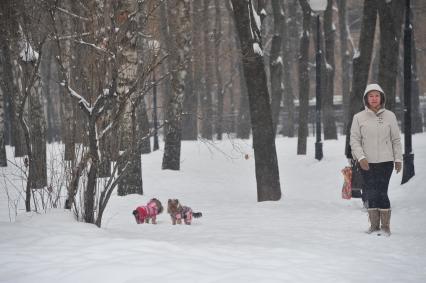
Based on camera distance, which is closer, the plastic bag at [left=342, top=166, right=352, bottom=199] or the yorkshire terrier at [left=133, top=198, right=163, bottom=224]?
the yorkshire terrier at [left=133, top=198, right=163, bottom=224]

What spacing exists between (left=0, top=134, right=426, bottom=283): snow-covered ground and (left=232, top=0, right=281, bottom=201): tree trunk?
592mm

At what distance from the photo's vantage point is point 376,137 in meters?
7.14

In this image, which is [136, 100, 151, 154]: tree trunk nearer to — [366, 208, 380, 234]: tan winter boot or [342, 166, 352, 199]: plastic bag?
[366, 208, 380, 234]: tan winter boot

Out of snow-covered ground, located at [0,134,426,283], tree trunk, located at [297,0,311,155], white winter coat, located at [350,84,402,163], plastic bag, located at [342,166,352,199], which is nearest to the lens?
snow-covered ground, located at [0,134,426,283]

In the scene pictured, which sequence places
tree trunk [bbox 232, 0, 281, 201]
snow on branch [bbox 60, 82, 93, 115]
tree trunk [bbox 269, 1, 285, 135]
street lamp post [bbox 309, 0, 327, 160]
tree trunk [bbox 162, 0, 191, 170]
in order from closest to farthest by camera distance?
snow on branch [bbox 60, 82, 93, 115] → tree trunk [bbox 232, 0, 281, 201] → street lamp post [bbox 309, 0, 327, 160] → tree trunk [bbox 162, 0, 191, 170] → tree trunk [bbox 269, 1, 285, 135]

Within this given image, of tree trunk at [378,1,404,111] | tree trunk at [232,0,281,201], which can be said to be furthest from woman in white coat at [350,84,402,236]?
tree trunk at [378,1,404,111]

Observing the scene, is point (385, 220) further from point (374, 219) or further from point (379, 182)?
point (379, 182)

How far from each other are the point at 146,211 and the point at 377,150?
3.44 metres

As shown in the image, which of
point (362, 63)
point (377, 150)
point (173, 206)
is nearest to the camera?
point (377, 150)

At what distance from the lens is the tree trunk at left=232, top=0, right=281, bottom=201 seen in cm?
1024

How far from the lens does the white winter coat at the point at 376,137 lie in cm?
712

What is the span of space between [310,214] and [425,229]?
209 centimetres

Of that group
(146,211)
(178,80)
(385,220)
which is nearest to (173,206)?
(146,211)

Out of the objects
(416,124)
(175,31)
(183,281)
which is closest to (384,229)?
(183,281)
